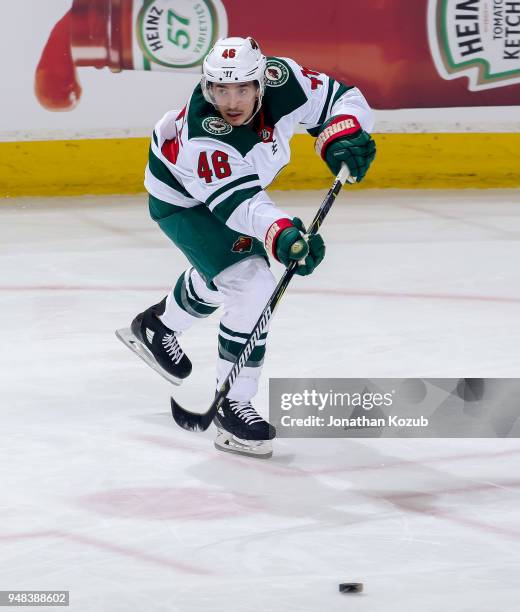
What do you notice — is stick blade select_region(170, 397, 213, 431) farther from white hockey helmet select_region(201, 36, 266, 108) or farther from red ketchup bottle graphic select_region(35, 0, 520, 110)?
red ketchup bottle graphic select_region(35, 0, 520, 110)

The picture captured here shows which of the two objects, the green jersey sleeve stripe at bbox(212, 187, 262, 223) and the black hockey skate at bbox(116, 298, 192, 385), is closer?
the green jersey sleeve stripe at bbox(212, 187, 262, 223)

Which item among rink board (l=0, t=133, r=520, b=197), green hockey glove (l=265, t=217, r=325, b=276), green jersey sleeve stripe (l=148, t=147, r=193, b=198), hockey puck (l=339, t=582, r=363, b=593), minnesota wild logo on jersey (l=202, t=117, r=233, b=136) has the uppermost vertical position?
minnesota wild logo on jersey (l=202, t=117, r=233, b=136)

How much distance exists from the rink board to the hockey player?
300 centimetres

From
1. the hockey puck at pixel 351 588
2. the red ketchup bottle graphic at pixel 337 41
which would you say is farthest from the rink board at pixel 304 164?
the hockey puck at pixel 351 588

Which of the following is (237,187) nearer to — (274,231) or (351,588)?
(274,231)

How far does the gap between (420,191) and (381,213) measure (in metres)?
A: 0.57

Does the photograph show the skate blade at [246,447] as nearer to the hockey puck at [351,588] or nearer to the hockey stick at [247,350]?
the hockey stick at [247,350]

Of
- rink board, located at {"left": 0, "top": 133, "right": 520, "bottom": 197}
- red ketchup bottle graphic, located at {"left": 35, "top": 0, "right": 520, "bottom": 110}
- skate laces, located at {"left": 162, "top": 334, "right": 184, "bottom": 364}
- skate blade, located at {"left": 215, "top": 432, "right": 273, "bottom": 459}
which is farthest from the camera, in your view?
rink board, located at {"left": 0, "top": 133, "right": 520, "bottom": 197}

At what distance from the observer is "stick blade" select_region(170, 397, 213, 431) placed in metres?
3.17

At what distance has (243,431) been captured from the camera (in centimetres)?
313

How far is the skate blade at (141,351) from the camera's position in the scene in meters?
3.63

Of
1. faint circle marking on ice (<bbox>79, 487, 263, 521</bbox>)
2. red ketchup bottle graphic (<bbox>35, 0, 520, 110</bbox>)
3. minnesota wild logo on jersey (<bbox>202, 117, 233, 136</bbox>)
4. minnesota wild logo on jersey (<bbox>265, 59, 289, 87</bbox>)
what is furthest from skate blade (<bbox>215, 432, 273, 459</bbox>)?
red ketchup bottle graphic (<bbox>35, 0, 520, 110</bbox>)

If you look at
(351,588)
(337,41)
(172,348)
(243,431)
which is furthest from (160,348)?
(337,41)

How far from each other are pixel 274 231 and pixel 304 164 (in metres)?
3.91
